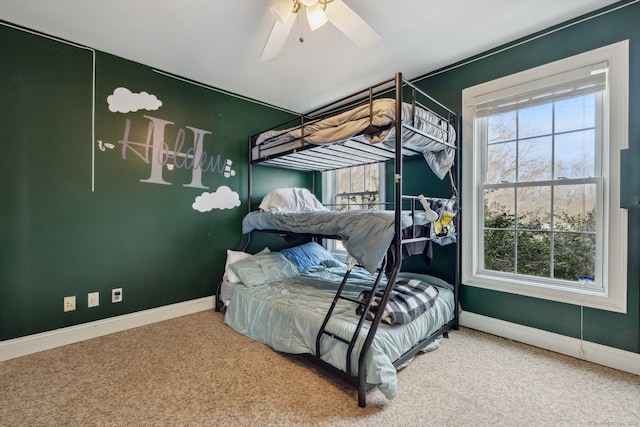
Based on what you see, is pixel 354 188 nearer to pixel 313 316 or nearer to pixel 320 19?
pixel 313 316

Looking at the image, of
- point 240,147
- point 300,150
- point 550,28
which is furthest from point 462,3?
point 240,147

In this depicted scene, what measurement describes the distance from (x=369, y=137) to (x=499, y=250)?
1.66 m

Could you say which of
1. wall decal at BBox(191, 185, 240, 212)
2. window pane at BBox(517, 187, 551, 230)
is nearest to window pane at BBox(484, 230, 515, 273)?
window pane at BBox(517, 187, 551, 230)

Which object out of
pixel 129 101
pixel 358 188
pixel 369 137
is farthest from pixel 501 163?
pixel 129 101

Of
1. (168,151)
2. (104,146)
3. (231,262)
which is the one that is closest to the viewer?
(104,146)

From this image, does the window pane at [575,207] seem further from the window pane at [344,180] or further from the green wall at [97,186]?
the green wall at [97,186]

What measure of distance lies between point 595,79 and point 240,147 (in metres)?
3.28

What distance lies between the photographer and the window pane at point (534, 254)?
2283 mm

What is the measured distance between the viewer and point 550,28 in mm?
2148

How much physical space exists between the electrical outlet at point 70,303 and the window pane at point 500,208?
372cm

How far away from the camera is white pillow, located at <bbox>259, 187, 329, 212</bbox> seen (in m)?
3.07

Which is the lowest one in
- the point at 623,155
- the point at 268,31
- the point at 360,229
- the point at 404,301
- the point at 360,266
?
the point at 404,301

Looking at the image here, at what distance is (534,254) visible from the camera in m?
2.34

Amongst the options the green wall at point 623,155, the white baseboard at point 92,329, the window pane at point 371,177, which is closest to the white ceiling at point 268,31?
the green wall at point 623,155
